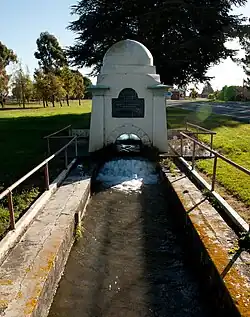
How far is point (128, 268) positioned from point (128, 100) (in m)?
7.16

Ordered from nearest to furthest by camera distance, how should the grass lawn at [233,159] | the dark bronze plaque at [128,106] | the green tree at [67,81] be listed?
the grass lawn at [233,159] < the dark bronze plaque at [128,106] < the green tree at [67,81]

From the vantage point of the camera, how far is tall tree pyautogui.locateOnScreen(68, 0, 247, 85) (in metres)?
21.1

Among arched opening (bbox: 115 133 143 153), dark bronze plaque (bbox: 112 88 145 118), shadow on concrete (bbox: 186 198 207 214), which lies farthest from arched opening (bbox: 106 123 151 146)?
shadow on concrete (bbox: 186 198 207 214)

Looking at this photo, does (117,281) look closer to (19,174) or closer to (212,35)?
(19,174)

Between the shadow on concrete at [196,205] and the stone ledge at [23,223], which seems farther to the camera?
the shadow on concrete at [196,205]

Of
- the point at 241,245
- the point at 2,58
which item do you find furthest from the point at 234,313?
the point at 2,58

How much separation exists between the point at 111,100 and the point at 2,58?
5023 centimetres

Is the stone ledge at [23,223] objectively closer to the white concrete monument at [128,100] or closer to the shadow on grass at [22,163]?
the shadow on grass at [22,163]

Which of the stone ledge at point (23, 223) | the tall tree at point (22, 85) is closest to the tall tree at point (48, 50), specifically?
the tall tree at point (22, 85)

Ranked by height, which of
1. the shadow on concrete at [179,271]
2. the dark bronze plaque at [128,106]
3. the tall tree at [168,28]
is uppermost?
the tall tree at [168,28]

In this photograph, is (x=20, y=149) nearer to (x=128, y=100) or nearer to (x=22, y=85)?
(x=128, y=100)

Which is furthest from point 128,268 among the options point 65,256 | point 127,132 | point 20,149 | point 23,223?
point 20,149

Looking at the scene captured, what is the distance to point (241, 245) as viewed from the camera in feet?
14.9

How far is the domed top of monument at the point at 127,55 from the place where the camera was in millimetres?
11094
